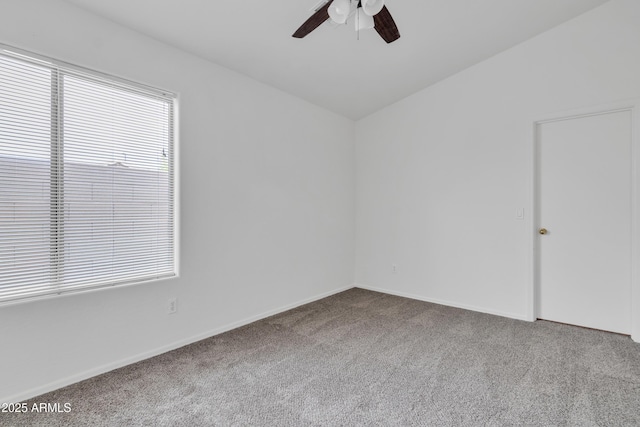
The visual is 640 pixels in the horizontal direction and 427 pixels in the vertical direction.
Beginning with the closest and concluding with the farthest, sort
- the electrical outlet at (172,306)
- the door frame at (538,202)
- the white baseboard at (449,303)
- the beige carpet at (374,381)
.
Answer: the beige carpet at (374,381) → the electrical outlet at (172,306) → the door frame at (538,202) → the white baseboard at (449,303)

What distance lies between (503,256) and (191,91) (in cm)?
363

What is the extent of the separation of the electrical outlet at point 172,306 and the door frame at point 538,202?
3.51m

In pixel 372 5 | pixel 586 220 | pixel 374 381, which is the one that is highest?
pixel 372 5

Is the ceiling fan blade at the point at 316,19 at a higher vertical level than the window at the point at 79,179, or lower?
higher

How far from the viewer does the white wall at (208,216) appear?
2.01 meters

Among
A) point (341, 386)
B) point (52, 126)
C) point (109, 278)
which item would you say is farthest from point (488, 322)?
point (52, 126)

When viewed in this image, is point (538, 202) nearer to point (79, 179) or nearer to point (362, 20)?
point (362, 20)

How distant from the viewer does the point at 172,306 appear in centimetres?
266

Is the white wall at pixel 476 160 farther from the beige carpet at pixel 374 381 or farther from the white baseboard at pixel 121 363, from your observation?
the white baseboard at pixel 121 363

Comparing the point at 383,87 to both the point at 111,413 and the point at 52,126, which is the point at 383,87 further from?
the point at 111,413

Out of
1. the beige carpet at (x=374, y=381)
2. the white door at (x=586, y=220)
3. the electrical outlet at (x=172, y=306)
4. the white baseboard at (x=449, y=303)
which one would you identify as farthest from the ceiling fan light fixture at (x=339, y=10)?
the white baseboard at (x=449, y=303)

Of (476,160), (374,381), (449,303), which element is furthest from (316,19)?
(449,303)

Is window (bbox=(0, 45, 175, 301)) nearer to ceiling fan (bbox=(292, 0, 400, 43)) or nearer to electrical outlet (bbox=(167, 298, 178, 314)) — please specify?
electrical outlet (bbox=(167, 298, 178, 314))

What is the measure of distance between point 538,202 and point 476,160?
0.78m
